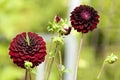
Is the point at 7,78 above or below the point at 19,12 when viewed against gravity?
below

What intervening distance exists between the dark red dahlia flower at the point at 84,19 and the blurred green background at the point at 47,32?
923 mm

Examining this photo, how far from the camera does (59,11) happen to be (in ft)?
7.35

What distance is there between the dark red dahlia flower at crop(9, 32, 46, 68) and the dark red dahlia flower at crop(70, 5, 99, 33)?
0.27ft

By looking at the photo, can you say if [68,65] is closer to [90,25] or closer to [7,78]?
[7,78]

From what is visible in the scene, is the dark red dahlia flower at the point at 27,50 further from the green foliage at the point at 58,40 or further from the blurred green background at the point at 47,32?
the blurred green background at the point at 47,32

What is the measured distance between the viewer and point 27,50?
2.29 feet

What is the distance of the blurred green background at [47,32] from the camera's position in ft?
5.96

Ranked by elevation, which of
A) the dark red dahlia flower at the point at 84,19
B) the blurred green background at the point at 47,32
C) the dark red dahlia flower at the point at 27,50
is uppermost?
the dark red dahlia flower at the point at 84,19

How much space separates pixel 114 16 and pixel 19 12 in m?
0.41

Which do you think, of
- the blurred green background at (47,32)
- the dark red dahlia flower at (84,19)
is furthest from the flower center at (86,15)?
the blurred green background at (47,32)

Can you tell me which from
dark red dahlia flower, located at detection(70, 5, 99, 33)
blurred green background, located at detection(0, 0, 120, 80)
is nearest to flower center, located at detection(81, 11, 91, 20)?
dark red dahlia flower, located at detection(70, 5, 99, 33)

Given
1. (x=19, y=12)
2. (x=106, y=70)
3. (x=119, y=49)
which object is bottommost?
(x=106, y=70)

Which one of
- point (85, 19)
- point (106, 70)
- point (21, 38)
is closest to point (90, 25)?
point (85, 19)

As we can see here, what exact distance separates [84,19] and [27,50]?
12cm
